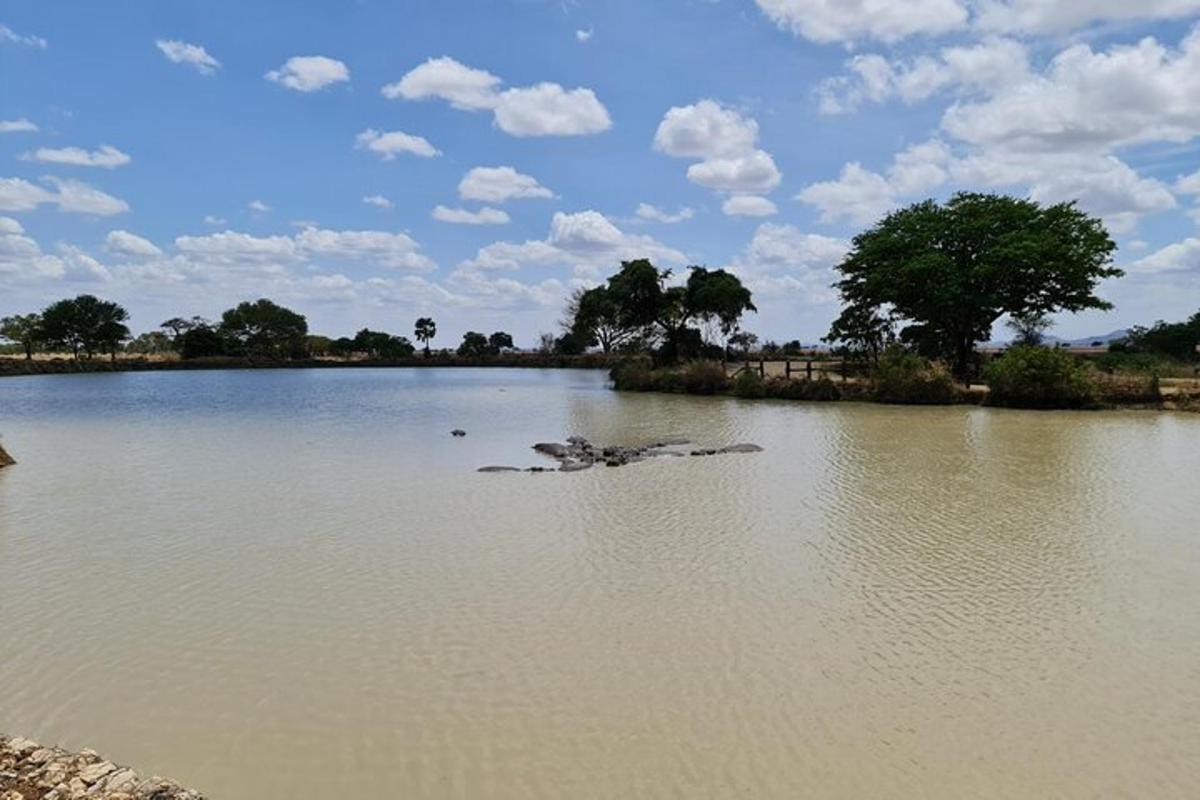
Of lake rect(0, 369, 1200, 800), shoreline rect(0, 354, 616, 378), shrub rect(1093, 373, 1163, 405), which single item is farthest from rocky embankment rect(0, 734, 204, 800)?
shoreline rect(0, 354, 616, 378)

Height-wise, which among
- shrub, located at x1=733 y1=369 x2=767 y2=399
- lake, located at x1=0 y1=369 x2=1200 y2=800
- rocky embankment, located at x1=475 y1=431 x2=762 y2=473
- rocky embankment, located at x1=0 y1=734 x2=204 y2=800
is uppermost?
shrub, located at x1=733 y1=369 x2=767 y2=399

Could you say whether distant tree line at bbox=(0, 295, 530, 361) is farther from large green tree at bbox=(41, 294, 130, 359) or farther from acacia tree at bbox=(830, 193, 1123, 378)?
acacia tree at bbox=(830, 193, 1123, 378)

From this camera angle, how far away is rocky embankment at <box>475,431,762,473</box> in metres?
17.6

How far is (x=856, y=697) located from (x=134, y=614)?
7221 mm

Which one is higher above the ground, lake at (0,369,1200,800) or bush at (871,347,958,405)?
bush at (871,347,958,405)

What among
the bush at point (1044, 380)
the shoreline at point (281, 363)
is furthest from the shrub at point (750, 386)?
the shoreline at point (281, 363)

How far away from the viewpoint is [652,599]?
8.42m

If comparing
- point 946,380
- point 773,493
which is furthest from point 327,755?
point 946,380

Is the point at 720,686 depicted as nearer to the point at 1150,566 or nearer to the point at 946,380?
the point at 1150,566

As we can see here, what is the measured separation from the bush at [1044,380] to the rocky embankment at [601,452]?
14767 millimetres

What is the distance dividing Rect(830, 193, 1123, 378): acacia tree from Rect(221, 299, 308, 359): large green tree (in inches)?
3260

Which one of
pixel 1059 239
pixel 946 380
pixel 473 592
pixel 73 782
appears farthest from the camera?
pixel 1059 239

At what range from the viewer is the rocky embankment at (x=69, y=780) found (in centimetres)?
399

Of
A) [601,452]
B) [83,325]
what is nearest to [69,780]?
[601,452]
